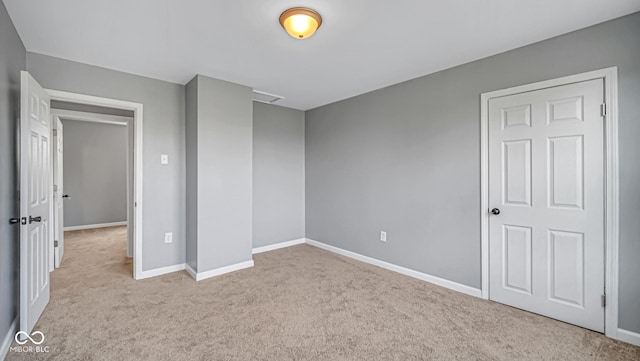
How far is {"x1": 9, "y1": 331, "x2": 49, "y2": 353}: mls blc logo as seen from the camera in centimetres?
191

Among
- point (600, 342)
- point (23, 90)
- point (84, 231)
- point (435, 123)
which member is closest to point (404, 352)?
point (600, 342)

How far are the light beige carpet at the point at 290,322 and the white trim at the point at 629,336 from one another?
2.1 inches

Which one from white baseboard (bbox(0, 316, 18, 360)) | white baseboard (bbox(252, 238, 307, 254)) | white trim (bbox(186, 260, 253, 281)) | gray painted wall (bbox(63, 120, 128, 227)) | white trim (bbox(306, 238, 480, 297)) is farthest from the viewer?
gray painted wall (bbox(63, 120, 128, 227))

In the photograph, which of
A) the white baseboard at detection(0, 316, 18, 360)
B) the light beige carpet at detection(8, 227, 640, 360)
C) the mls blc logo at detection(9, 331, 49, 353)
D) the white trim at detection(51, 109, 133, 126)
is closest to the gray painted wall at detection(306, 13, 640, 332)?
the light beige carpet at detection(8, 227, 640, 360)

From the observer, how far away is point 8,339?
1945mm

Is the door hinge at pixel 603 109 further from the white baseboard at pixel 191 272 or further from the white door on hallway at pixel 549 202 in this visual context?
the white baseboard at pixel 191 272

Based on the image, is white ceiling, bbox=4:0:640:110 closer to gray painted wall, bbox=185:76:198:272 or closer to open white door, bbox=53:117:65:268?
gray painted wall, bbox=185:76:198:272

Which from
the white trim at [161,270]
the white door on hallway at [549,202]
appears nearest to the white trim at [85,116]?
the white trim at [161,270]

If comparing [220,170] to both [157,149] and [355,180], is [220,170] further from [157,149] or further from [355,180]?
[355,180]

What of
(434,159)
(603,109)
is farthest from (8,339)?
(603,109)

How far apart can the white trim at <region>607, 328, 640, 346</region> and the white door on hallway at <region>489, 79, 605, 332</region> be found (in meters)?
0.12

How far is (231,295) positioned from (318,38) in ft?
8.51

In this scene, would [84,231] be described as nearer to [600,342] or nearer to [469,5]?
[469,5]

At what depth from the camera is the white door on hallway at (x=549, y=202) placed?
2.17 m
